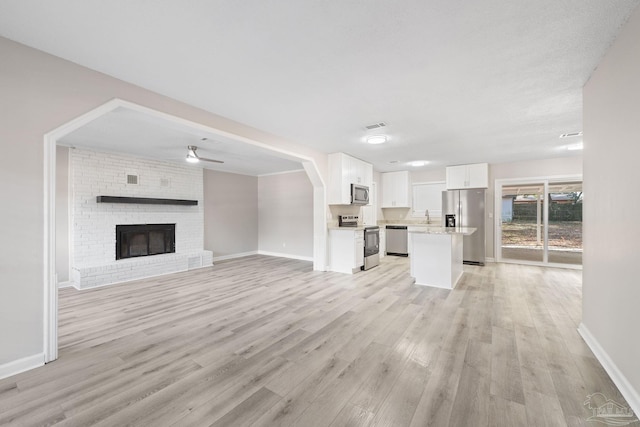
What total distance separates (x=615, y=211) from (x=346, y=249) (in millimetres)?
3954

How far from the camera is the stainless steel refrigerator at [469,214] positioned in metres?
6.24

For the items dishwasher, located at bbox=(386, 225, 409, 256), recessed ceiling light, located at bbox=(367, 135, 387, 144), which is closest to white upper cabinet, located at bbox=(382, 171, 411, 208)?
dishwasher, located at bbox=(386, 225, 409, 256)

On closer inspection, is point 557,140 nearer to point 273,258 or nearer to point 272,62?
point 272,62

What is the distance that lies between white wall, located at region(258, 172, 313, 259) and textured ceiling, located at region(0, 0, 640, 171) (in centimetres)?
391

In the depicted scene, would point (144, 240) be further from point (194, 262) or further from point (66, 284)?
point (66, 284)

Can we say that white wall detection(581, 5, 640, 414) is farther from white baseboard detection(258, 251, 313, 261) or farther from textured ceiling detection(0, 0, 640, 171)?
white baseboard detection(258, 251, 313, 261)

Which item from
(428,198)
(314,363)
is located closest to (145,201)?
(314,363)

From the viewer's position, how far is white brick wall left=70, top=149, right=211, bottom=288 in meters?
4.72

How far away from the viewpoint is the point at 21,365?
2.00 meters

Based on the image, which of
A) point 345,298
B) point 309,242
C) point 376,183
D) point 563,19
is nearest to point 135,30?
point 563,19

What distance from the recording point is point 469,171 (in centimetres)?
664

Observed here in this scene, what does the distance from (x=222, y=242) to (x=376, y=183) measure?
483 centimetres

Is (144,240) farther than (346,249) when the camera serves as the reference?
Yes

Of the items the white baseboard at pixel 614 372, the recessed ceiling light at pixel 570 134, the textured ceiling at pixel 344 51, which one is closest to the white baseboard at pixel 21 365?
the textured ceiling at pixel 344 51
